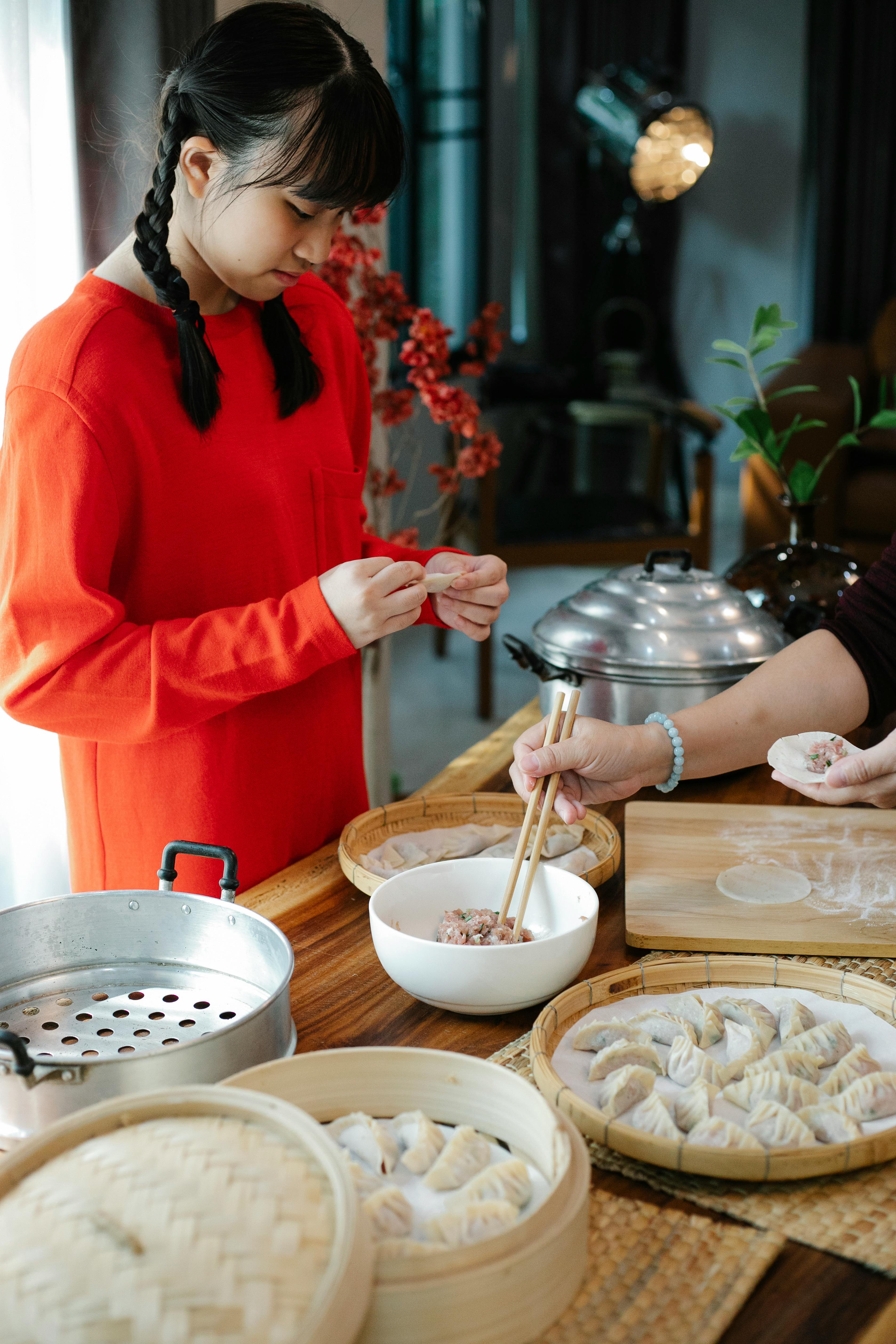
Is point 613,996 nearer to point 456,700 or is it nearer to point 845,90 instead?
point 456,700

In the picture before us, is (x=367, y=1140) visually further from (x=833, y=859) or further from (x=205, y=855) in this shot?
(x=833, y=859)

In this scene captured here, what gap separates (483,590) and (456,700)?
3459 millimetres

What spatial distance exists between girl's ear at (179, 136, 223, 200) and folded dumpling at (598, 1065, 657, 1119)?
987 mm

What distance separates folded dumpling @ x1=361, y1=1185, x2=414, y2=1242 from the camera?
0.68m

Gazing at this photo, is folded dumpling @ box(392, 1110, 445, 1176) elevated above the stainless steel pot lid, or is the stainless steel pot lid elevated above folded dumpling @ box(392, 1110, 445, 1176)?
the stainless steel pot lid

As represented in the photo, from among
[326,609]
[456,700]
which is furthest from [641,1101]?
[456,700]

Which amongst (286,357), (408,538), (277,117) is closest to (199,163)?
(277,117)

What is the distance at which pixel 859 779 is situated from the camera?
1179mm

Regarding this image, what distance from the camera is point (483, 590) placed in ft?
4.73

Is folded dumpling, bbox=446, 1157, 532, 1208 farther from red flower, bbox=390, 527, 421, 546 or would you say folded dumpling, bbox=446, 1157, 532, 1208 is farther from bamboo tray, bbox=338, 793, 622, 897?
red flower, bbox=390, 527, 421, 546

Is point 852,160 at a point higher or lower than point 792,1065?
higher

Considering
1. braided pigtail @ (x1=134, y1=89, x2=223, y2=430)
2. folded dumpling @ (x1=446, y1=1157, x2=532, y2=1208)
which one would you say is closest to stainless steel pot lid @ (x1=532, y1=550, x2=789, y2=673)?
braided pigtail @ (x1=134, y1=89, x2=223, y2=430)

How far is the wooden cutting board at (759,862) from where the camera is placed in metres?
1.14

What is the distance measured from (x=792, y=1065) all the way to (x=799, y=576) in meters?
1.20
